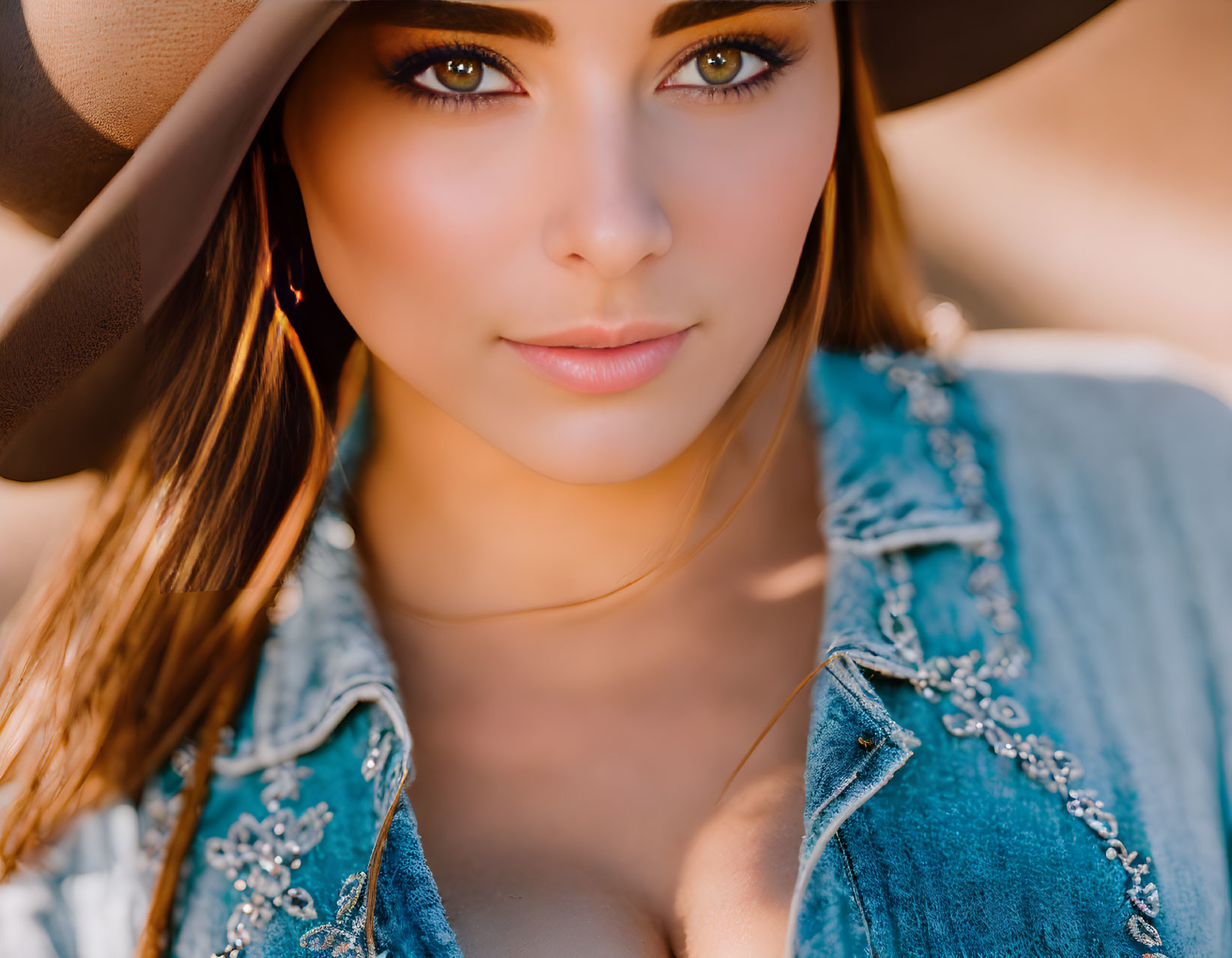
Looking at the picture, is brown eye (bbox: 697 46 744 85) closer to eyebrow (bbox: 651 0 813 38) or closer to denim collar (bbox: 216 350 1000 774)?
eyebrow (bbox: 651 0 813 38)

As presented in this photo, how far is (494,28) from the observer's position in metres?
→ 0.70

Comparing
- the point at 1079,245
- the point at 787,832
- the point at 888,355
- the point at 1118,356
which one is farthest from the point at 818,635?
the point at 1079,245

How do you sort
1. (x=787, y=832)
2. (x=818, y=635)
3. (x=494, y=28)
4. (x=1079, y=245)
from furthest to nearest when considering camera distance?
1. (x=1079, y=245)
2. (x=818, y=635)
3. (x=787, y=832)
4. (x=494, y=28)

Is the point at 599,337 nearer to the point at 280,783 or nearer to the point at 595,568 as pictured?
the point at 595,568

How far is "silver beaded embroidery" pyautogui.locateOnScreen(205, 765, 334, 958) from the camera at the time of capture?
2.93 ft

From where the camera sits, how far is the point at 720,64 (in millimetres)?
772

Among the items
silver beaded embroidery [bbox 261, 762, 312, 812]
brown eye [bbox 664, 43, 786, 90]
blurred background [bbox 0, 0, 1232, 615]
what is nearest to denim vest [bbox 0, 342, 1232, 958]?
silver beaded embroidery [bbox 261, 762, 312, 812]

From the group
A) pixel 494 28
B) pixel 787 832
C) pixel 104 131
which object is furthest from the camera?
pixel 787 832

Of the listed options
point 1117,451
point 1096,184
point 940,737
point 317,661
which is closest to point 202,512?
point 317,661

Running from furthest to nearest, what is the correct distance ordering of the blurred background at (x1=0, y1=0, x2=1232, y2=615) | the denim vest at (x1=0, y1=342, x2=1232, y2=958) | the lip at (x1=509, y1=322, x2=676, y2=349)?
the blurred background at (x1=0, y1=0, x2=1232, y2=615), the denim vest at (x1=0, y1=342, x2=1232, y2=958), the lip at (x1=509, y1=322, x2=676, y2=349)

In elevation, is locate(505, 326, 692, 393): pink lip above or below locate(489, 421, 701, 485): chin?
above

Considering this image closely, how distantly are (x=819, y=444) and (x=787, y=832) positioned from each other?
0.39m

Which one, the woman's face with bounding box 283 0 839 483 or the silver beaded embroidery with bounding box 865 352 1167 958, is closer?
the woman's face with bounding box 283 0 839 483

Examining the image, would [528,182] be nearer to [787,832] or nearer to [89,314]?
[89,314]
